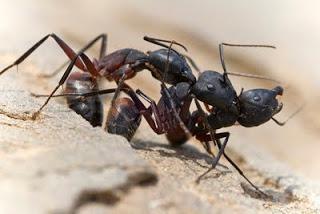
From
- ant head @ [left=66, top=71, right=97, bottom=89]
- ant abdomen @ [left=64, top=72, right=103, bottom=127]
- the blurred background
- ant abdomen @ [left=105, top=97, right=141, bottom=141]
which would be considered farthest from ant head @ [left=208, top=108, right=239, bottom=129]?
the blurred background

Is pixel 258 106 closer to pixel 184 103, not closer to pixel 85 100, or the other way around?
pixel 184 103

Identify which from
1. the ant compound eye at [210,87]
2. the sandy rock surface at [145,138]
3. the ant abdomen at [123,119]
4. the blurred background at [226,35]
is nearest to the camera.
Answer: the sandy rock surface at [145,138]

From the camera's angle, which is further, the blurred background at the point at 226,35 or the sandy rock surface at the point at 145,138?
the blurred background at the point at 226,35

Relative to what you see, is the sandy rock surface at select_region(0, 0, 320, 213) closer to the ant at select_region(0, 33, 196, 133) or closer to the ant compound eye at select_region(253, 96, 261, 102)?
the ant at select_region(0, 33, 196, 133)

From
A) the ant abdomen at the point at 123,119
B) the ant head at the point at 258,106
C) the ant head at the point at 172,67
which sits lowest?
the ant abdomen at the point at 123,119

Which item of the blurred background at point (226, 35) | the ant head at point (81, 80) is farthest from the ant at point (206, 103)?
the blurred background at point (226, 35)

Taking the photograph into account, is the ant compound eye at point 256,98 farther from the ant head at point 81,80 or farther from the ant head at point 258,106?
the ant head at point 81,80

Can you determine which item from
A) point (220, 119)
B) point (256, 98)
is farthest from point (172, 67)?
point (256, 98)
